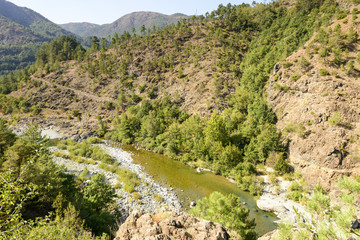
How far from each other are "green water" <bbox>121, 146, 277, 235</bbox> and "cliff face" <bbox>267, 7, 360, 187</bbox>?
36.4 feet

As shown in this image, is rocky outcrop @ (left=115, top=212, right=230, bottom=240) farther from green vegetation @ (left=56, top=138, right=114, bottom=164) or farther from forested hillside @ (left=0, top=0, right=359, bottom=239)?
green vegetation @ (left=56, top=138, right=114, bottom=164)

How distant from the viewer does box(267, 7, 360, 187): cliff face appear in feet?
91.1

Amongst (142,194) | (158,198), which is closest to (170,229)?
(158,198)

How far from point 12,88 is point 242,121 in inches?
4087

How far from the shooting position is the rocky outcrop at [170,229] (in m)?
7.37

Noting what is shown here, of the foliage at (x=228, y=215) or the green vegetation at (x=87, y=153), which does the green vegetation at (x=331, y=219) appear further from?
the green vegetation at (x=87, y=153)

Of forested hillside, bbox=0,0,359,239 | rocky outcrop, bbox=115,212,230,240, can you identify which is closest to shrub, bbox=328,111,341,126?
forested hillside, bbox=0,0,359,239

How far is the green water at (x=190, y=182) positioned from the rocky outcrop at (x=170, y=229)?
16483mm

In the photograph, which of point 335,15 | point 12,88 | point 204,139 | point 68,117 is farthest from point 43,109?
point 335,15

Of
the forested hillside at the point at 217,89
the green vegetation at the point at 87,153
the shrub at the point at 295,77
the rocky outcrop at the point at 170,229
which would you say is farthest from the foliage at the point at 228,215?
the shrub at the point at 295,77

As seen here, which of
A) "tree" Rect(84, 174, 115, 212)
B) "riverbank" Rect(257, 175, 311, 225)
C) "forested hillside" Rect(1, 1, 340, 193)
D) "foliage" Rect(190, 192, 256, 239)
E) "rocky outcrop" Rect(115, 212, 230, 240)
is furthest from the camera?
"forested hillside" Rect(1, 1, 340, 193)

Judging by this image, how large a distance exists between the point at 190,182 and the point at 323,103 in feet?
95.2

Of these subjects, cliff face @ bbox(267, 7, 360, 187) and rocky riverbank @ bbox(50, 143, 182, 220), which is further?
cliff face @ bbox(267, 7, 360, 187)

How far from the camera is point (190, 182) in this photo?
3156cm
